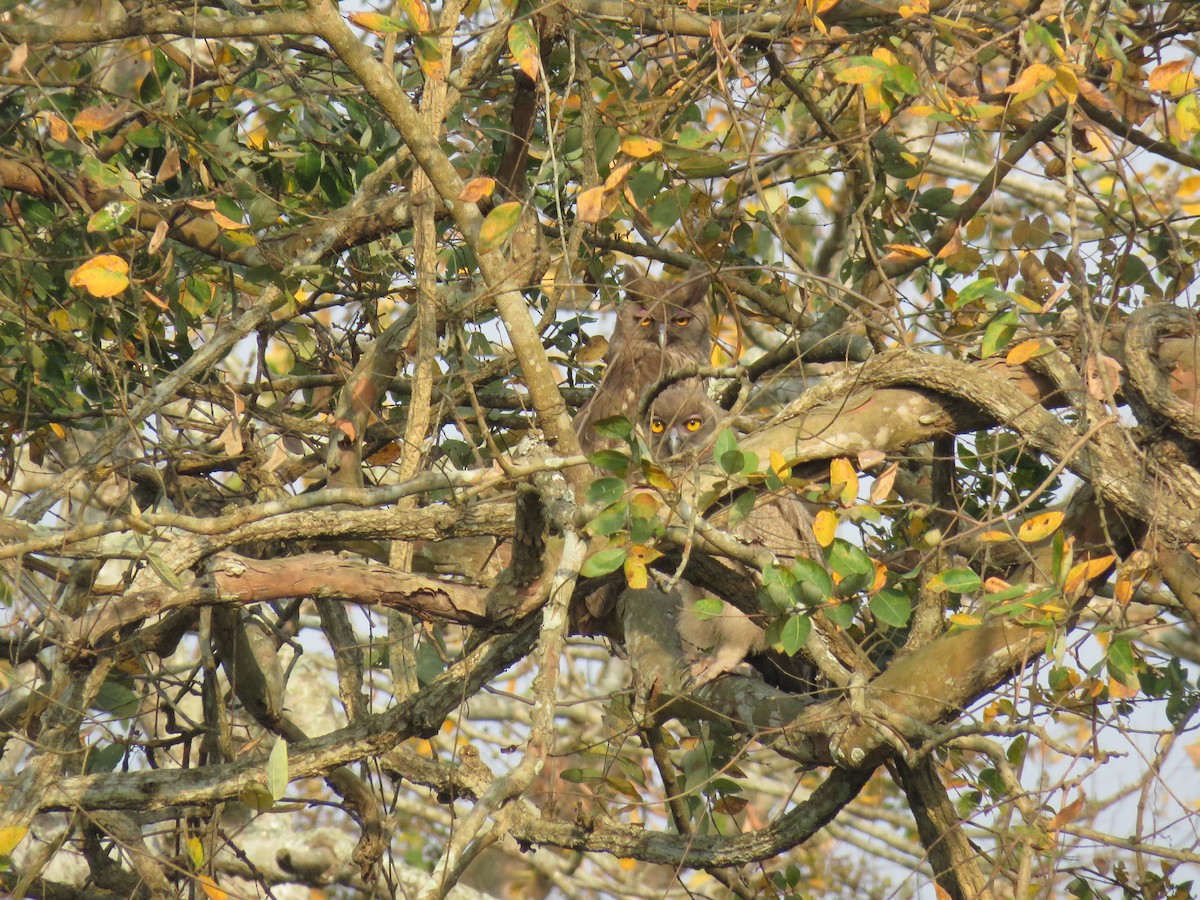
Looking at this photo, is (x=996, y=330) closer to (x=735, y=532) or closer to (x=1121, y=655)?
(x=1121, y=655)

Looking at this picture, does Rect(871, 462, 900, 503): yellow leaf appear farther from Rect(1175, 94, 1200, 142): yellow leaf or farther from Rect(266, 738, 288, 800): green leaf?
Rect(266, 738, 288, 800): green leaf

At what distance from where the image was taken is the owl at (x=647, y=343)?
482 centimetres

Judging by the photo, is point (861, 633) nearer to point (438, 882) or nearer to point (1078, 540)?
point (1078, 540)

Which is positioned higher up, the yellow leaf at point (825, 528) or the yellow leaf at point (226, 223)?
the yellow leaf at point (226, 223)

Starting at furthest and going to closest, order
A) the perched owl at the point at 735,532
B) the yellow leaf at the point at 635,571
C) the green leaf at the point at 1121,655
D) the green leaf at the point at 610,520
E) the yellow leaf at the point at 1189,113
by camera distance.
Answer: the perched owl at the point at 735,532 → the yellow leaf at the point at 1189,113 → the green leaf at the point at 1121,655 → the yellow leaf at the point at 635,571 → the green leaf at the point at 610,520

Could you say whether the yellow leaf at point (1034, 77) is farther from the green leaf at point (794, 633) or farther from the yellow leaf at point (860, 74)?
the green leaf at point (794, 633)

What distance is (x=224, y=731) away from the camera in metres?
3.71

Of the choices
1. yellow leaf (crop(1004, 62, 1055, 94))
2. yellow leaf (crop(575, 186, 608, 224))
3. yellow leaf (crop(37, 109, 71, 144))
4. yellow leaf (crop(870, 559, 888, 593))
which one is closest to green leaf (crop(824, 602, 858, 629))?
yellow leaf (crop(870, 559, 888, 593))

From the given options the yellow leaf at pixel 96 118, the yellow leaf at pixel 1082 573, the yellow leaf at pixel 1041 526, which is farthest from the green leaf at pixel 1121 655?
the yellow leaf at pixel 96 118

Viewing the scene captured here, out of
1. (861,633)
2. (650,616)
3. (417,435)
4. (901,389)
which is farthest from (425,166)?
(861,633)

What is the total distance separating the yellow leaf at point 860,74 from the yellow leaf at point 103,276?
1.83m

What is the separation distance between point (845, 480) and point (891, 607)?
325 millimetres

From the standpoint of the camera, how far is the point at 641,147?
2.87 metres

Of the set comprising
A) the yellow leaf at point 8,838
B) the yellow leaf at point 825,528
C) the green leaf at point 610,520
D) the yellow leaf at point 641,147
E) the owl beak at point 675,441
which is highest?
the owl beak at point 675,441
